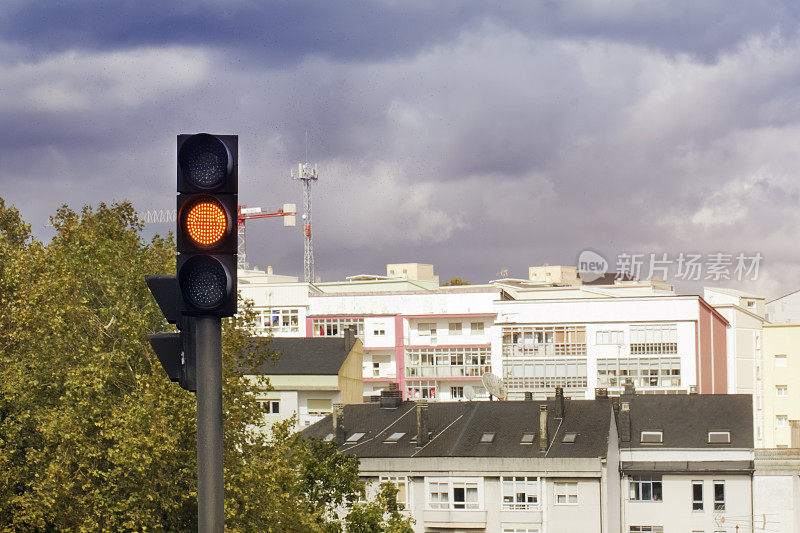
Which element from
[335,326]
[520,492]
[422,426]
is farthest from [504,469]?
[335,326]

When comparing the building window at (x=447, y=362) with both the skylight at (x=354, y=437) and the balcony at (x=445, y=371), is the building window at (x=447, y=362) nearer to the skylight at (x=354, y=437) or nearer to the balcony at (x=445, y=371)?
the balcony at (x=445, y=371)

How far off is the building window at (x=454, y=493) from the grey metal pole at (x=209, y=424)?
65.5 m

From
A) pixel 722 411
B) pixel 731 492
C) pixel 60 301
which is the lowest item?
pixel 731 492

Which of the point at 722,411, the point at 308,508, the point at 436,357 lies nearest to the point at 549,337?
the point at 436,357

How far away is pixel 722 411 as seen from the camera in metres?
78.1

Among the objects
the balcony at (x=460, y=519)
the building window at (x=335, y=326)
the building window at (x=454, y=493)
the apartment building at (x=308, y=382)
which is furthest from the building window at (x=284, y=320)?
the balcony at (x=460, y=519)

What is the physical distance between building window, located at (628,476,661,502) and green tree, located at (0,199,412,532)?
3568cm

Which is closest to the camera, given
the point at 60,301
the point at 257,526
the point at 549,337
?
the point at 257,526

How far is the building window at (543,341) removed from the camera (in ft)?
Result: 389

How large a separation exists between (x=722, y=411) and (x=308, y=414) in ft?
115

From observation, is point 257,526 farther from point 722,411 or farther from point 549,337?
point 549,337

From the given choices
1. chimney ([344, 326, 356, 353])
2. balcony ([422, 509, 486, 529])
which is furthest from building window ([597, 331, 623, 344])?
balcony ([422, 509, 486, 529])

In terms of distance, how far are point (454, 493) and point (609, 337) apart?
48734mm

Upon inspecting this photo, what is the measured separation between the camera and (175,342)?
816 centimetres
